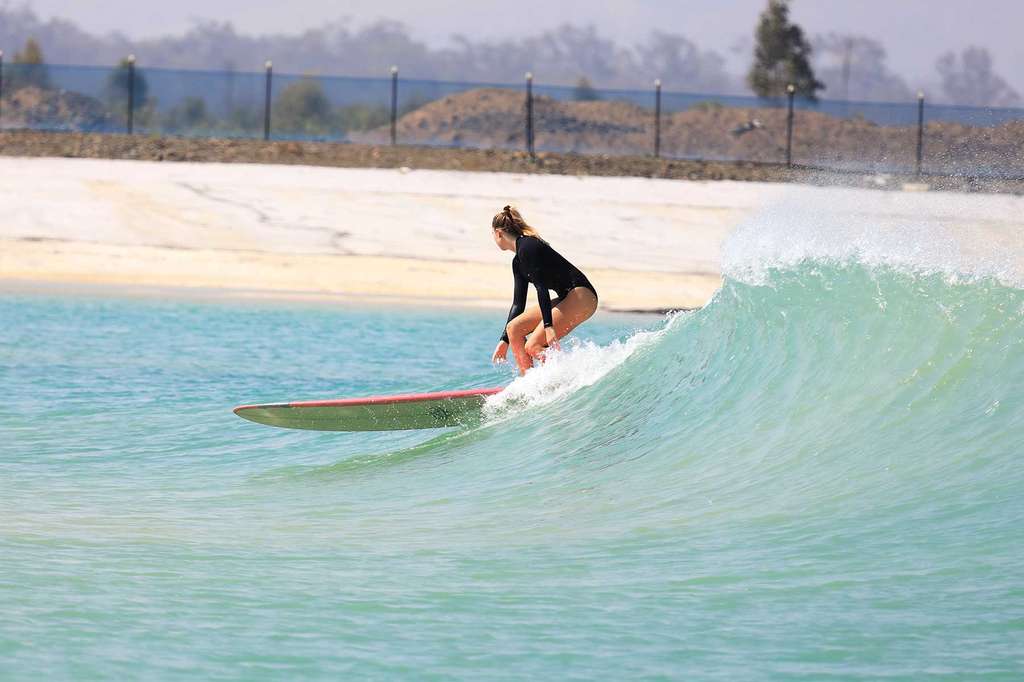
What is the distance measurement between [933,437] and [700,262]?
15.3 meters

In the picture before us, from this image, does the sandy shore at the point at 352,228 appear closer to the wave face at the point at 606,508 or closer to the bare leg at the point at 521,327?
the wave face at the point at 606,508

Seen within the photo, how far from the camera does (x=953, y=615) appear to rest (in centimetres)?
600

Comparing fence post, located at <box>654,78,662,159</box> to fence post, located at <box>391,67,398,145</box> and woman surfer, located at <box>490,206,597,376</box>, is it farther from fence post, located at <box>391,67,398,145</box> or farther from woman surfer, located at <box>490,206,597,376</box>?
woman surfer, located at <box>490,206,597,376</box>

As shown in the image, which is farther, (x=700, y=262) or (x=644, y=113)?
(x=644, y=113)

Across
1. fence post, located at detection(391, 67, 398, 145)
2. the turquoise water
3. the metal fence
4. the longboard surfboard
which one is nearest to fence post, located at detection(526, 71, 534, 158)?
the metal fence

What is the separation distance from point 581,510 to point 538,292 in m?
2.04

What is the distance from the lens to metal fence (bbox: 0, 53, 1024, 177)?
113 ft

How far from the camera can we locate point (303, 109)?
37875 millimetres

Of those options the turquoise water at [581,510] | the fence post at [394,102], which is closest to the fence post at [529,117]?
the fence post at [394,102]

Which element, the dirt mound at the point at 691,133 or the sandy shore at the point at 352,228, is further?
the dirt mound at the point at 691,133

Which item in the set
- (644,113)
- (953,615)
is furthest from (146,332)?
(644,113)

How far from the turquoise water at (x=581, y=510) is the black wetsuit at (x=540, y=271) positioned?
0.88 metres

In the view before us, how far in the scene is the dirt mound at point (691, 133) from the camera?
112ft

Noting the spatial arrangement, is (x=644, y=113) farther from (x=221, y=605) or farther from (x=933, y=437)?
(x=221, y=605)
